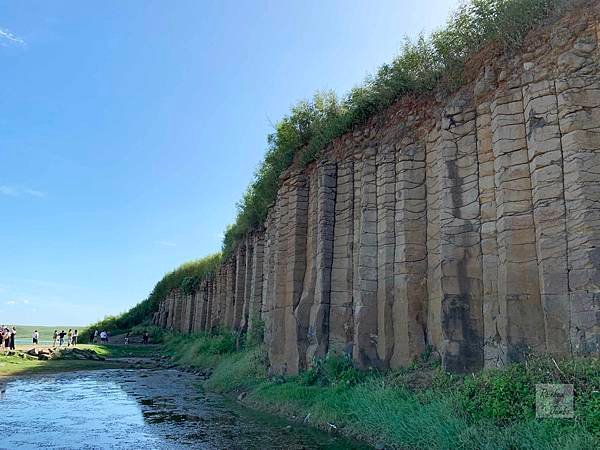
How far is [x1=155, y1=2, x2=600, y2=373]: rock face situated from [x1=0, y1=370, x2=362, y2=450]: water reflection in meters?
2.28

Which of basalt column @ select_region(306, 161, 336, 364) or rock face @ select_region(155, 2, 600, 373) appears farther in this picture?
basalt column @ select_region(306, 161, 336, 364)

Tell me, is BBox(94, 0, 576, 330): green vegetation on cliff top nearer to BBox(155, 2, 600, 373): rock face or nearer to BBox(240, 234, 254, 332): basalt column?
BBox(155, 2, 600, 373): rock face

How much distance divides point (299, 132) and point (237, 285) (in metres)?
10.6

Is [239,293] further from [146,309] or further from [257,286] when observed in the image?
[146,309]

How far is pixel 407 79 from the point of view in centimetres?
1117

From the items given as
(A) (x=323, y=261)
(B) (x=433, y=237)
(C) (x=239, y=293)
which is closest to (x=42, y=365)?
(C) (x=239, y=293)

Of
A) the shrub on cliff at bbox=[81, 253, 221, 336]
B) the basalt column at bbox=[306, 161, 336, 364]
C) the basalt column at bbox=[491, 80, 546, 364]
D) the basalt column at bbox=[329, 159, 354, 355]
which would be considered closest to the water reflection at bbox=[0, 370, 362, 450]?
the basalt column at bbox=[306, 161, 336, 364]

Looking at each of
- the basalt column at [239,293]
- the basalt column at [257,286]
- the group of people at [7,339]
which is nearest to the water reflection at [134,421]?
the basalt column at [257,286]

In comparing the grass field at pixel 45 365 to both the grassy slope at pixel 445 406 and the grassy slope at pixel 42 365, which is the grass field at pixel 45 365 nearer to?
the grassy slope at pixel 42 365

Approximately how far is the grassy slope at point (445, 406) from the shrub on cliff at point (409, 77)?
17.7 ft

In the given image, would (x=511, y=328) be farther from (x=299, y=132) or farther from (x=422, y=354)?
(x=299, y=132)

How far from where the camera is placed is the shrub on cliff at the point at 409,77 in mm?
8648

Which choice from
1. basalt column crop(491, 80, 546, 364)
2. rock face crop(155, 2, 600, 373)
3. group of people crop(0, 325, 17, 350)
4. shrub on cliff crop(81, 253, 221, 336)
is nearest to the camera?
rock face crop(155, 2, 600, 373)

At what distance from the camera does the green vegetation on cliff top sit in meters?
8.64
